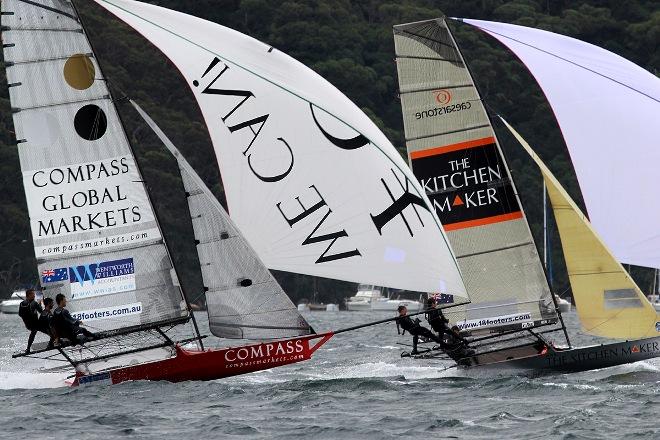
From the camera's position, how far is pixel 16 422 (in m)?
13.1

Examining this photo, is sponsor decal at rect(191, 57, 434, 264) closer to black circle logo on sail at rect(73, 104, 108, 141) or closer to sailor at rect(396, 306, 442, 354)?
black circle logo on sail at rect(73, 104, 108, 141)

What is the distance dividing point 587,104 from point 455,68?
1.57 meters

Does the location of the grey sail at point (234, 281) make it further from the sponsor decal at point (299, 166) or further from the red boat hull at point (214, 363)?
the sponsor decal at point (299, 166)

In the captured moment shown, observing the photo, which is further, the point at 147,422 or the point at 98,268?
the point at 98,268

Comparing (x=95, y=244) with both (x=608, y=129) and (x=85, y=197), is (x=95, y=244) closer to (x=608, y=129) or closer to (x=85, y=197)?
(x=85, y=197)

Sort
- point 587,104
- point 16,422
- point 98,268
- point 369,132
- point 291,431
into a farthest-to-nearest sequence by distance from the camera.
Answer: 1. point 587,104
2. point 98,268
3. point 369,132
4. point 16,422
5. point 291,431

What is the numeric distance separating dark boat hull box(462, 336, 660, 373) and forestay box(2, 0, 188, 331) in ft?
12.7

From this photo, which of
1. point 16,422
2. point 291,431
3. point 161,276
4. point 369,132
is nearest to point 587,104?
point 369,132

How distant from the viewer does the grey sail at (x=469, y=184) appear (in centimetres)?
1695

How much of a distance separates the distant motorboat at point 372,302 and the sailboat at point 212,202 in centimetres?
3968

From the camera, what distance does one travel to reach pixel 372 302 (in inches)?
2205

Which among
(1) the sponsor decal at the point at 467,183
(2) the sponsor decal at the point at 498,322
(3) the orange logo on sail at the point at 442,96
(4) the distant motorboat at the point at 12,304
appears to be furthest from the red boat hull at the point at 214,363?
(4) the distant motorboat at the point at 12,304

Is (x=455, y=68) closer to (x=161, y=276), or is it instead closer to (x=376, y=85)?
(x=161, y=276)

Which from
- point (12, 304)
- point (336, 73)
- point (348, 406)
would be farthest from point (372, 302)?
point (348, 406)
